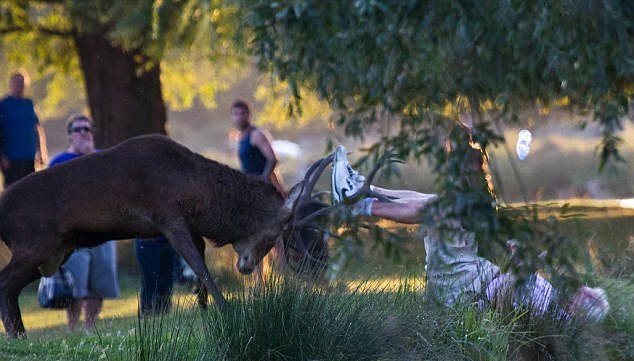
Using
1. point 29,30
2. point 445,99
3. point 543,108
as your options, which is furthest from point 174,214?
point 29,30

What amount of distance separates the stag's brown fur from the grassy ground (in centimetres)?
73

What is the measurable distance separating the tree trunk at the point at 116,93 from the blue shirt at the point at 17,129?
4901 millimetres

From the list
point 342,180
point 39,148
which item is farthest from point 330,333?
point 39,148

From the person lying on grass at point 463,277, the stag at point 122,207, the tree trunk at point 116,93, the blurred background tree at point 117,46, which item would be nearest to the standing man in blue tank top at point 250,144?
the blurred background tree at point 117,46

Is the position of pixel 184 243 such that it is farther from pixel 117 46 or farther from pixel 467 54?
pixel 117 46

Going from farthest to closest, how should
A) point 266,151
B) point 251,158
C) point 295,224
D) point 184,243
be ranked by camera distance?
point 251,158
point 266,151
point 295,224
point 184,243

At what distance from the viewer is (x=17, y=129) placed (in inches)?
549

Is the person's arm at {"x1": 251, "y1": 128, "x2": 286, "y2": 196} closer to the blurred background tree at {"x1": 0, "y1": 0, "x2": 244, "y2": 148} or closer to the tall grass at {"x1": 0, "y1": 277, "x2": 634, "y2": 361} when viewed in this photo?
the blurred background tree at {"x1": 0, "y1": 0, "x2": 244, "y2": 148}

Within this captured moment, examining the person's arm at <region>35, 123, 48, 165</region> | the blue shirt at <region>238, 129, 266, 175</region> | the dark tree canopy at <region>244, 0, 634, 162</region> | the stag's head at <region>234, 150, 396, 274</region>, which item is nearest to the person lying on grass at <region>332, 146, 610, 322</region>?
the stag's head at <region>234, 150, 396, 274</region>

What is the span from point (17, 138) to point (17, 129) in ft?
0.37

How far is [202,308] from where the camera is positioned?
749 cm

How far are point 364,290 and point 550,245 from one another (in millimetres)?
2564

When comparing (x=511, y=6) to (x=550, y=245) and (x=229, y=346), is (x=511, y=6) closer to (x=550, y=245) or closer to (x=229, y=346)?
(x=550, y=245)

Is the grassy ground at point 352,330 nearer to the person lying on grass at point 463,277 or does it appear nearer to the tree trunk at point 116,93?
the person lying on grass at point 463,277
